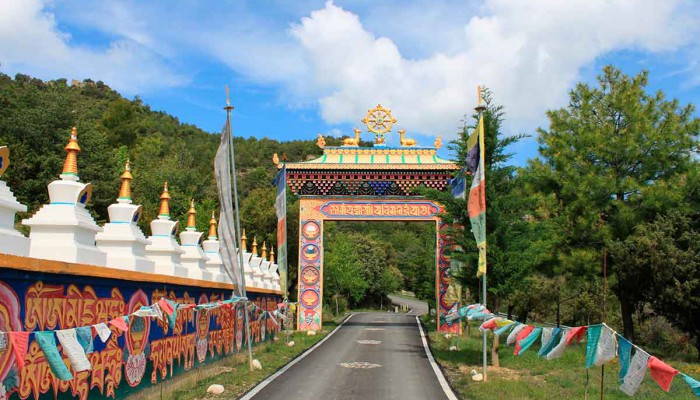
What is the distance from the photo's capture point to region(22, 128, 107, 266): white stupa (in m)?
8.95

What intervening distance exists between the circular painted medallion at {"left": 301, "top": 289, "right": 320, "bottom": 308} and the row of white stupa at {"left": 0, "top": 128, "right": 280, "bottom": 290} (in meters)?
14.0

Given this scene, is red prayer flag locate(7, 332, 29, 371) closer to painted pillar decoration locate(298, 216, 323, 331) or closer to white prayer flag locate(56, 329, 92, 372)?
white prayer flag locate(56, 329, 92, 372)

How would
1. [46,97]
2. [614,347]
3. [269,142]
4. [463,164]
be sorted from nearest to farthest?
[614,347], [463,164], [46,97], [269,142]

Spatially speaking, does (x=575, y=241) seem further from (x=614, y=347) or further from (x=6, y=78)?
(x=6, y=78)

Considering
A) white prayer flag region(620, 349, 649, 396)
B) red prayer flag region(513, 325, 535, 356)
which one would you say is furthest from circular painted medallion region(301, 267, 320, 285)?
white prayer flag region(620, 349, 649, 396)

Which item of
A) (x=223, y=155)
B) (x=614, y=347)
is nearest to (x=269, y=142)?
(x=223, y=155)

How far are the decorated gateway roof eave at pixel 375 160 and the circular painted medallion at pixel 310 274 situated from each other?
5.06 m

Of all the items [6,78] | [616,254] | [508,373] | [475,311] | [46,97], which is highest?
[6,78]

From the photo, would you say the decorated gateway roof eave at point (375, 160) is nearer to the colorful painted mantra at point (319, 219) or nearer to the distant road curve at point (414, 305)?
the colorful painted mantra at point (319, 219)

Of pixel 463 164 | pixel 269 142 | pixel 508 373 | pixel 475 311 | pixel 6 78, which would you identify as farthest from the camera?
pixel 269 142

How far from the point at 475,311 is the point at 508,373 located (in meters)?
2.65

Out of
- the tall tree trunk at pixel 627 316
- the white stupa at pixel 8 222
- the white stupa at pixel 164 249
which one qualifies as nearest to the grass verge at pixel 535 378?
the tall tree trunk at pixel 627 316

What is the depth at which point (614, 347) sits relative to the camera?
335 inches

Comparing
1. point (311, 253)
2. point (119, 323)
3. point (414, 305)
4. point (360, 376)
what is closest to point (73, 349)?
point (119, 323)
